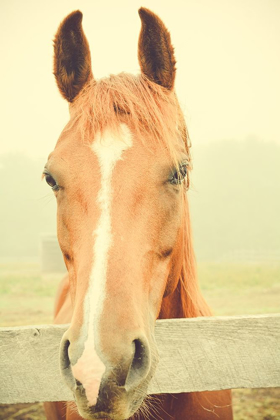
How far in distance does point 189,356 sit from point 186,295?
66cm

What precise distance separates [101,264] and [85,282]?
0.33 feet

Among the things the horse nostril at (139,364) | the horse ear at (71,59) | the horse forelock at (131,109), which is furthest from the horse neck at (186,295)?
the horse ear at (71,59)

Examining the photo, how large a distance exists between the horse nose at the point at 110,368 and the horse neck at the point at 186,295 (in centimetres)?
103

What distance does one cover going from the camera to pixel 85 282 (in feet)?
4.53

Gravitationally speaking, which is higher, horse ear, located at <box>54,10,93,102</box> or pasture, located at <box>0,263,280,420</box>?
horse ear, located at <box>54,10,93,102</box>

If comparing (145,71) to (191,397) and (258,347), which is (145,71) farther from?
(191,397)

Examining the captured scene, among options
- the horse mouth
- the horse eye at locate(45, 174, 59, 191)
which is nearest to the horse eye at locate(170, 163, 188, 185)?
the horse eye at locate(45, 174, 59, 191)

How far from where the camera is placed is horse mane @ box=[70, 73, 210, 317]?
189cm

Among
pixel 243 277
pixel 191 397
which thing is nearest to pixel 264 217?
pixel 243 277

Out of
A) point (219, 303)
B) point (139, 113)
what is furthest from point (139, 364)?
point (219, 303)

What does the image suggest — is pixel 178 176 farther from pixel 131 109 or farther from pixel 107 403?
pixel 107 403

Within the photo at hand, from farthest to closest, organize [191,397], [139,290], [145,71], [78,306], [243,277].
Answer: [243,277]
[145,71]
[191,397]
[139,290]
[78,306]

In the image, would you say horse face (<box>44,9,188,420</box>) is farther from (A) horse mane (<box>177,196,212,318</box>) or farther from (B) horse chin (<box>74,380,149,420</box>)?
(A) horse mane (<box>177,196,212,318</box>)

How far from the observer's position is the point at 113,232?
4.92ft
